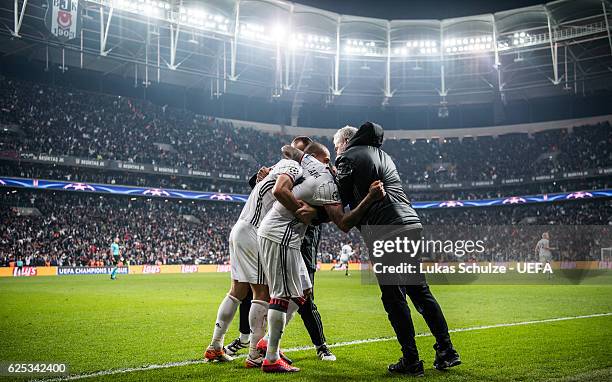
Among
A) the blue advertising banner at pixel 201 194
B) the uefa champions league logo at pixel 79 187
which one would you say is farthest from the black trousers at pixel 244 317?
the uefa champions league logo at pixel 79 187

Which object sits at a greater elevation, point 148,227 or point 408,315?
point 408,315

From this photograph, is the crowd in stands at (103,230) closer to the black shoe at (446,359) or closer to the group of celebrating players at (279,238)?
the group of celebrating players at (279,238)

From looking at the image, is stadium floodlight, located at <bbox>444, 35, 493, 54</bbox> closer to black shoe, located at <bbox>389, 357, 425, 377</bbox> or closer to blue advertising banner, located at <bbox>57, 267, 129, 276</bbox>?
blue advertising banner, located at <bbox>57, 267, 129, 276</bbox>

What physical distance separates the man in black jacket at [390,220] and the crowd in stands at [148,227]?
98.1ft

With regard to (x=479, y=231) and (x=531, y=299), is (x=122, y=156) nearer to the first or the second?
(x=479, y=231)

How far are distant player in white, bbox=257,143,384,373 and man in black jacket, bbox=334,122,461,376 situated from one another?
232 millimetres

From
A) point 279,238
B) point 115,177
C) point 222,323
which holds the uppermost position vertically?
point 115,177

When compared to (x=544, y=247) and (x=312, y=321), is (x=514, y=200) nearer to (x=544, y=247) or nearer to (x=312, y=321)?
(x=544, y=247)

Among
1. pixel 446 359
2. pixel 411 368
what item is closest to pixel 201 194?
pixel 446 359

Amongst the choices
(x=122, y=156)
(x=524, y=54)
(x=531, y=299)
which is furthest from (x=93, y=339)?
(x=524, y=54)

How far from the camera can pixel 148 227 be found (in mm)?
40281

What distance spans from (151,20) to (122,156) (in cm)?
1013

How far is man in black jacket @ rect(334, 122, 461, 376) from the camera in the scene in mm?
5730

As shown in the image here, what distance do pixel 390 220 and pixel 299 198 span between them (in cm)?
98
